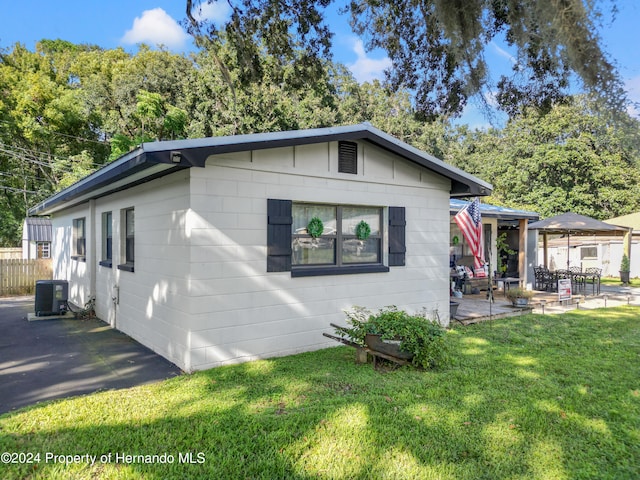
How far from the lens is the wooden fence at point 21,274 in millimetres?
12578

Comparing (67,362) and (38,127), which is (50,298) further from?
(38,127)

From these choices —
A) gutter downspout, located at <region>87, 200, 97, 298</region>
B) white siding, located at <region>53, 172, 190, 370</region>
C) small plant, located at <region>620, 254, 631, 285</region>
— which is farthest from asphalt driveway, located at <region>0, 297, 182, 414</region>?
small plant, located at <region>620, 254, 631, 285</region>

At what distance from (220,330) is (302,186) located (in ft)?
7.67

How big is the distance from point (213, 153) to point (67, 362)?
345 cm

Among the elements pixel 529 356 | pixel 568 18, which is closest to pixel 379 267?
pixel 529 356

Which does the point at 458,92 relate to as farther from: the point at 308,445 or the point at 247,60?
the point at 308,445

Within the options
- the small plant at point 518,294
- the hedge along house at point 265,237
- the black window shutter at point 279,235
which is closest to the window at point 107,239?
the hedge along house at point 265,237

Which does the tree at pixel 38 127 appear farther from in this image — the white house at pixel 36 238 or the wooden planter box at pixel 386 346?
the wooden planter box at pixel 386 346

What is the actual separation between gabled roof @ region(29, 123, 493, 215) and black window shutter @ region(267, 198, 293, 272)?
0.84 metres

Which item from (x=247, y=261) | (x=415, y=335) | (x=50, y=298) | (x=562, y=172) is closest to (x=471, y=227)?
(x=415, y=335)

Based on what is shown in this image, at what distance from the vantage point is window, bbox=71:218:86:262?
9.74 metres

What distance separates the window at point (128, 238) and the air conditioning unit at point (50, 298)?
2.61 meters

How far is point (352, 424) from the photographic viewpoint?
3434 mm

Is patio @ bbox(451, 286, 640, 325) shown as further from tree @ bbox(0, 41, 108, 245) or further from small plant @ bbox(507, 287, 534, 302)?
tree @ bbox(0, 41, 108, 245)
